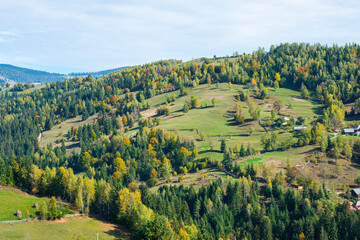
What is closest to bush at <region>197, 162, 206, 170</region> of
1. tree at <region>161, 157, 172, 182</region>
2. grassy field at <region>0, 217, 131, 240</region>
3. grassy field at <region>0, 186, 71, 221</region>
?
tree at <region>161, 157, 172, 182</region>

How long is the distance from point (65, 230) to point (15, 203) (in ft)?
73.4

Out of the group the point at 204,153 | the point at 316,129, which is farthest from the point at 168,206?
the point at 316,129

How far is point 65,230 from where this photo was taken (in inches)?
3046

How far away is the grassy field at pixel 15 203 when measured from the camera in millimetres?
81312

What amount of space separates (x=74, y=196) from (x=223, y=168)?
7809 cm

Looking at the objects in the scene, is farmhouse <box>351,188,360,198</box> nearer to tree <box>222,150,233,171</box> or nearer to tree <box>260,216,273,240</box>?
tree <box>260,216,273,240</box>

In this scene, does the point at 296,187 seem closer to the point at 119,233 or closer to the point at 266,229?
the point at 266,229

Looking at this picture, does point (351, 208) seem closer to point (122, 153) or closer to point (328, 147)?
point (328, 147)

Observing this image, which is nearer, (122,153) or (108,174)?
(108,174)

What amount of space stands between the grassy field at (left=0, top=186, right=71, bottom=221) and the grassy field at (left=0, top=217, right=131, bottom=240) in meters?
5.05

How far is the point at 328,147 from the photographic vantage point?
15950 centimetres

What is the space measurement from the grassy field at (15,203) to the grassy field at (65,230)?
16.6 ft

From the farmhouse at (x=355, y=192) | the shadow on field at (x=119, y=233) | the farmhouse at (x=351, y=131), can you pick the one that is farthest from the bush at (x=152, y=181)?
the farmhouse at (x=351, y=131)

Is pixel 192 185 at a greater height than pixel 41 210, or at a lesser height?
lesser
